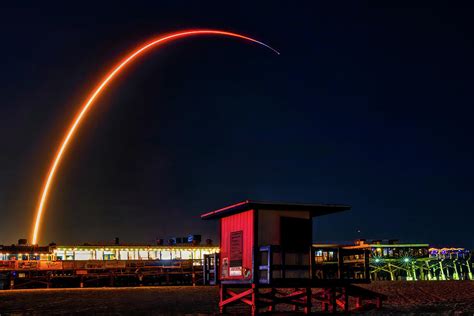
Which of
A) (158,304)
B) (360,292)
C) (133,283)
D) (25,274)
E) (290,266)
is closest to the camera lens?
(290,266)

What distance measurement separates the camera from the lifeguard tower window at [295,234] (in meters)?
19.7

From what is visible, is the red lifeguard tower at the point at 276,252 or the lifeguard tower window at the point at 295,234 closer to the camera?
the red lifeguard tower at the point at 276,252

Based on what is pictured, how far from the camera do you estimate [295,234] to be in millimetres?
19875

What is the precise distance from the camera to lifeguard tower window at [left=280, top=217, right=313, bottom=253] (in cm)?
1965

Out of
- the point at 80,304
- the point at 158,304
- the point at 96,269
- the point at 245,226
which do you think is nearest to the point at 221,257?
the point at 245,226

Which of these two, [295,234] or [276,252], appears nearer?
[276,252]

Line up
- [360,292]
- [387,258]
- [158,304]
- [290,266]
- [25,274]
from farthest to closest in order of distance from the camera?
[387,258]
[25,274]
[158,304]
[360,292]
[290,266]

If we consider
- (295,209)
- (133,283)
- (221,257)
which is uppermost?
(295,209)

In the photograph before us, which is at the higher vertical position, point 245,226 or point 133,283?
point 245,226

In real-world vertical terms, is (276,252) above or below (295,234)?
below

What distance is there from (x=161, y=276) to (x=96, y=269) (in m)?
6.75

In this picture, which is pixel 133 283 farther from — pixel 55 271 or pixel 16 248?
pixel 16 248

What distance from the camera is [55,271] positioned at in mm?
49812

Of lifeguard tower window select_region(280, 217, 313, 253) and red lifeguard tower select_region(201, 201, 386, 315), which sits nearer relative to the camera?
red lifeguard tower select_region(201, 201, 386, 315)
